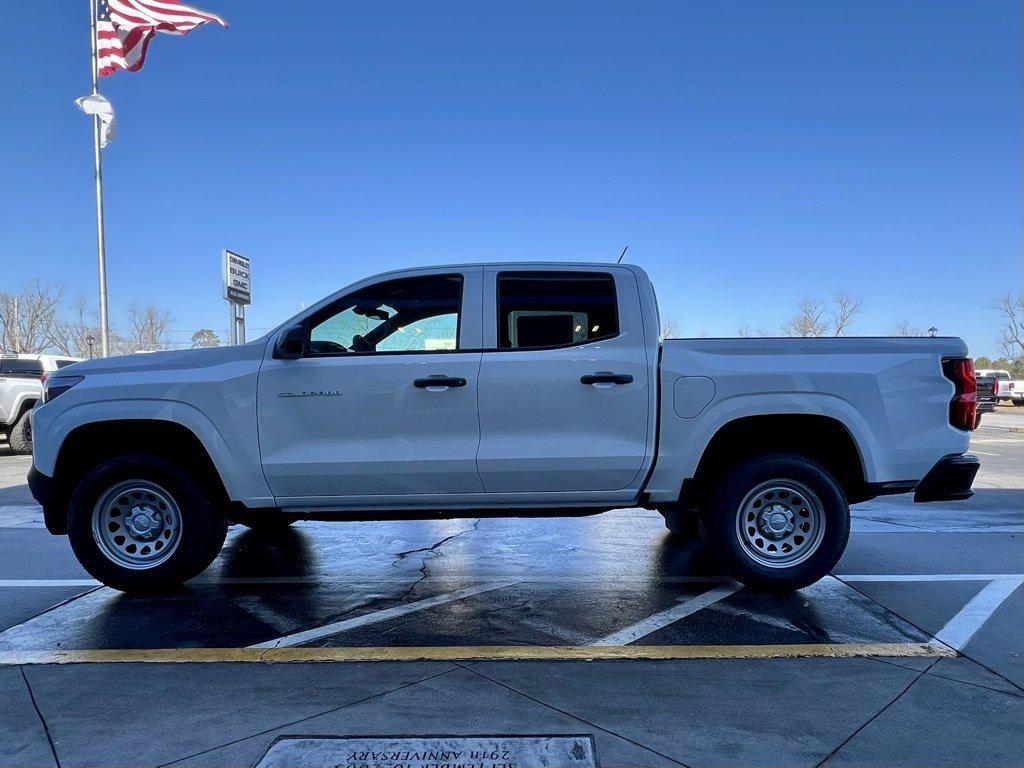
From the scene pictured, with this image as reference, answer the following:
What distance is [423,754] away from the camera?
8.21 feet

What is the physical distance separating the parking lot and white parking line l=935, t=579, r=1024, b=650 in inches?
0.6

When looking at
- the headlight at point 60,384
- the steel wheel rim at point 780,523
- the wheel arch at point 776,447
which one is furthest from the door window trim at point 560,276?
the headlight at point 60,384

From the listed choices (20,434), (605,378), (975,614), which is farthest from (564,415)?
(20,434)

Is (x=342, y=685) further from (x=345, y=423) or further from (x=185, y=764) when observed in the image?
(x=345, y=423)

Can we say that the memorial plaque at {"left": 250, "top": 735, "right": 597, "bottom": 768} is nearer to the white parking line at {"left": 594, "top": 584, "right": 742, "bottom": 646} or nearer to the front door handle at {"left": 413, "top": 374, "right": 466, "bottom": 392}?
the white parking line at {"left": 594, "top": 584, "right": 742, "bottom": 646}

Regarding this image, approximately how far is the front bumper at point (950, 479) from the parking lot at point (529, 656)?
671 mm

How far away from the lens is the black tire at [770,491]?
4.27 metres

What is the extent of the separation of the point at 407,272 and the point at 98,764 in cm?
311

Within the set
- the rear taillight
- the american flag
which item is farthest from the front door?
the american flag

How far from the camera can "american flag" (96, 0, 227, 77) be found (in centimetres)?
1638

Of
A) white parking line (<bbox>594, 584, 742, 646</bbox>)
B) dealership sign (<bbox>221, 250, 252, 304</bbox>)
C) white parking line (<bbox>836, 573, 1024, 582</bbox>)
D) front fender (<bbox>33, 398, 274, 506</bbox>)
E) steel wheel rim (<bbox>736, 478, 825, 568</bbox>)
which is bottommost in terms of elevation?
white parking line (<bbox>836, 573, 1024, 582</bbox>)

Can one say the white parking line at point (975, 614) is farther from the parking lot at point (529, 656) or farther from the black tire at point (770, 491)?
the black tire at point (770, 491)

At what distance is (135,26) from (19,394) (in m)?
9.59

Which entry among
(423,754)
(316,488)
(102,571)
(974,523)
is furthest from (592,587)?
(974,523)
